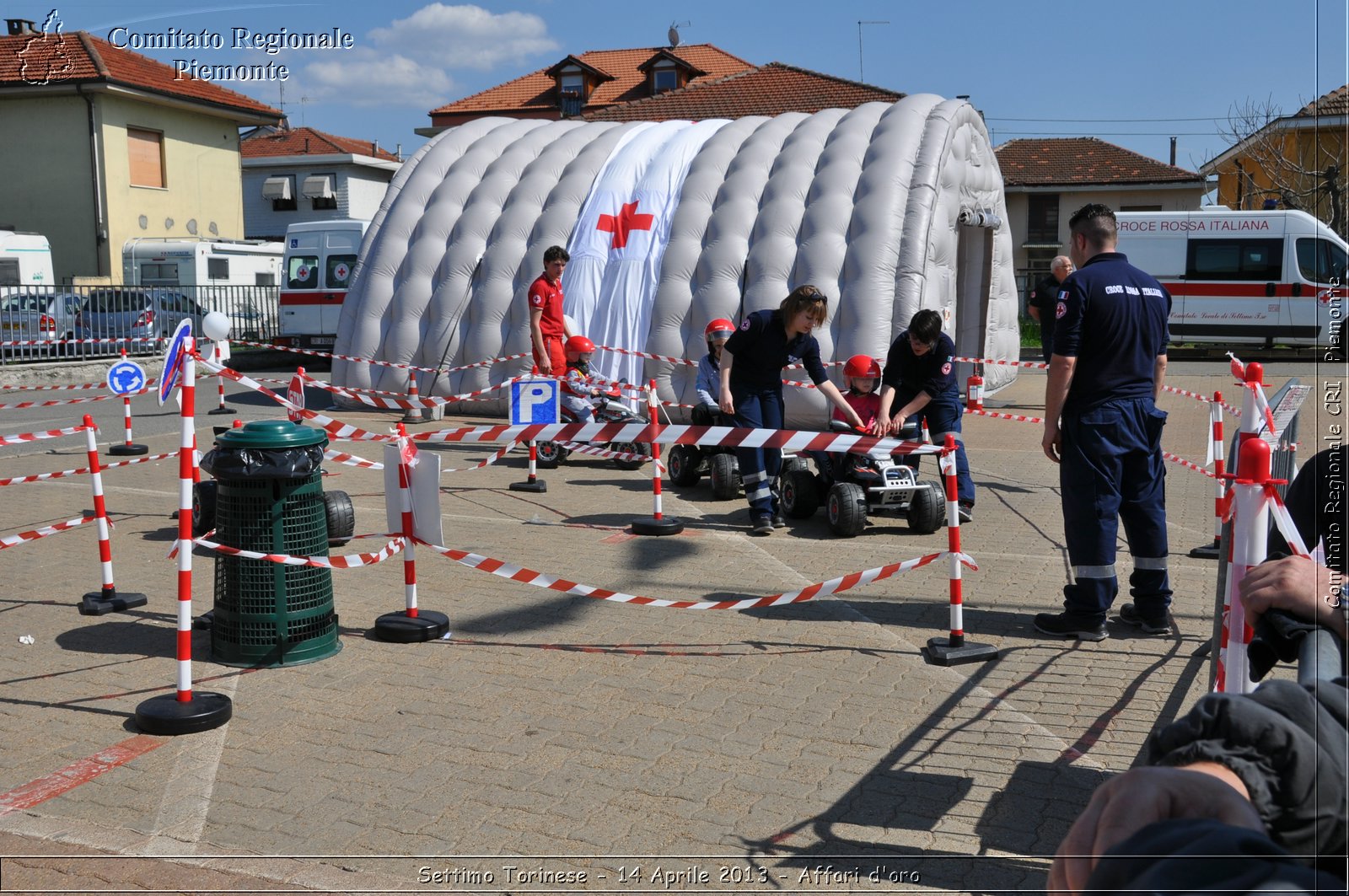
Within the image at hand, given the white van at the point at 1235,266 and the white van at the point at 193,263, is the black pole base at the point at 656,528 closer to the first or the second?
the white van at the point at 1235,266

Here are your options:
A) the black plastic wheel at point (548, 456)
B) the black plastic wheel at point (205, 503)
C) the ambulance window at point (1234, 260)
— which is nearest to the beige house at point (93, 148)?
the black plastic wheel at point (548, 456)

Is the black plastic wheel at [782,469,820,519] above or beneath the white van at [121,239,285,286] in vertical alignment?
beneath

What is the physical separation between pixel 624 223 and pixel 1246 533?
1304 cm

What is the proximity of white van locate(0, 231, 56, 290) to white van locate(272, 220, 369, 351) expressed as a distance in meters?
5.88

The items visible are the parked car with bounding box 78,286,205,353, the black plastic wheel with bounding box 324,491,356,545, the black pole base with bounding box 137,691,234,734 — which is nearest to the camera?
the black pole base with bounding box 137,691,234,734

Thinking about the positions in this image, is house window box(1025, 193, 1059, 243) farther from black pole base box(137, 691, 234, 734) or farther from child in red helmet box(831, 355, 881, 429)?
black pole base box(137, 691, 234, 734)

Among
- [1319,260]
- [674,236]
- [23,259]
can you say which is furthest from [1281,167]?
[23,259]

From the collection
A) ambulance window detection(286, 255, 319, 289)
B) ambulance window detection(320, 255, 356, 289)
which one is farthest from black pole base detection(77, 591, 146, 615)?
ambulance window detection(286, 255, 319, 289)

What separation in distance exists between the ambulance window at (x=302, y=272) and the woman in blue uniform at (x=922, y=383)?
1957 cm

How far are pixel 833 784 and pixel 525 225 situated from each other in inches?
515

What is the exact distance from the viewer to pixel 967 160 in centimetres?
1619

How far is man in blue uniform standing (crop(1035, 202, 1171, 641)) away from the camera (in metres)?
6.06

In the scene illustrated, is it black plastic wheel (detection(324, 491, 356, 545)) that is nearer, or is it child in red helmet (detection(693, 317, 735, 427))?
black plastic wheel (detection(324, 491, 356, 545))

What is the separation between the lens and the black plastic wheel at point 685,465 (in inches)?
441
